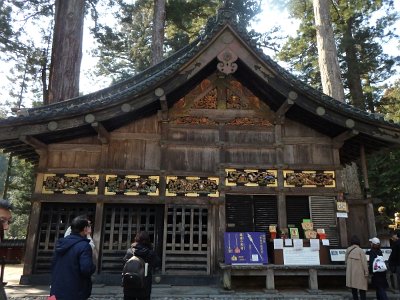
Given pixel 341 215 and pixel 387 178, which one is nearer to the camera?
pixel 341 215

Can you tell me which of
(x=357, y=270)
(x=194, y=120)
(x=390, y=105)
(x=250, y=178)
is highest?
(x=390, y=105)

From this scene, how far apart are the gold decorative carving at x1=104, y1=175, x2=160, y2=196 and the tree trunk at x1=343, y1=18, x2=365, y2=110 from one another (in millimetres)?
16238

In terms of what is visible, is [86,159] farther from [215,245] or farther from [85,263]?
[85,263]

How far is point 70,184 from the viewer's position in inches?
346

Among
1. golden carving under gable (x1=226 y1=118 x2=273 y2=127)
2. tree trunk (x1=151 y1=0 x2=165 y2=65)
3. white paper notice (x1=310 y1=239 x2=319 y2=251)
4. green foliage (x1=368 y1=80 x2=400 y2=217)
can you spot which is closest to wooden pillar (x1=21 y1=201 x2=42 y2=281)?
golden carving under gable (x1=226 y1=118 x2=273 y2=127)

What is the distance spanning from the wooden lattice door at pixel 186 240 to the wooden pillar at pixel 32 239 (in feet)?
10.9

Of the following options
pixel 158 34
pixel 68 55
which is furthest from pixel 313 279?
pixel 158 34

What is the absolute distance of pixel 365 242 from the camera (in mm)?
8906

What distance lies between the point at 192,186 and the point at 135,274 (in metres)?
4.32

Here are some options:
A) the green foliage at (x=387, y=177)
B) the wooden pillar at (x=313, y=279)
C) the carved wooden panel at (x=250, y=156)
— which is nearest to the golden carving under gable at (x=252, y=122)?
the carved wooden panel at (x=250, y=156)

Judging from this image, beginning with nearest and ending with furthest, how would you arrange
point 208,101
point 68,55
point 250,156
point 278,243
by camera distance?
point 278,243, point 250,156, point 208,101, point 68,55

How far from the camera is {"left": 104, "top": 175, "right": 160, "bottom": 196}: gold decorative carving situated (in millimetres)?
8805

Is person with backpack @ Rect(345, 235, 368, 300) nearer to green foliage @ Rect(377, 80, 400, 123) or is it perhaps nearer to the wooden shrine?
the wooden shrine

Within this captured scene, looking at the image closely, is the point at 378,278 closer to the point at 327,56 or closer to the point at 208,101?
the point at 208,101
